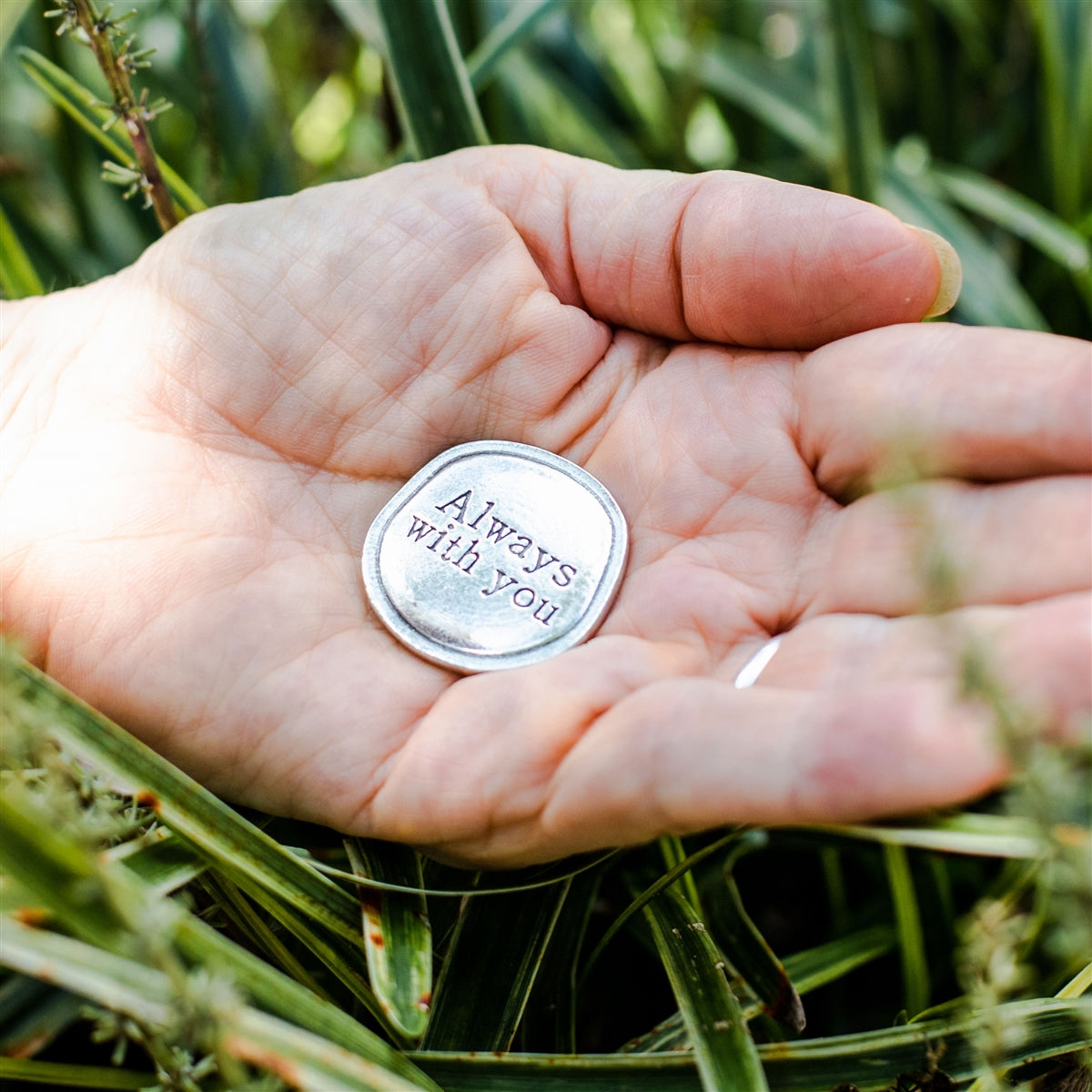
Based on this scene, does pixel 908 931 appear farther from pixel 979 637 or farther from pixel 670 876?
pixel 979 637

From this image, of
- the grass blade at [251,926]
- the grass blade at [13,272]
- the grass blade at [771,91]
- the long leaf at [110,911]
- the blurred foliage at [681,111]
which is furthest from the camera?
the grass blade at [771,91]

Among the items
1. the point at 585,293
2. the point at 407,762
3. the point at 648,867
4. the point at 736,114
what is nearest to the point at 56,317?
the point at 585,293

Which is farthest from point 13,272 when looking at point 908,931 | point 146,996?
point 908,931

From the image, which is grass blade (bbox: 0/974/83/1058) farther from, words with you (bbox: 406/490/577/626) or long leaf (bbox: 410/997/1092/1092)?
words with you (bbox: 406/490/577/626)

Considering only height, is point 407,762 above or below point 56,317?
below

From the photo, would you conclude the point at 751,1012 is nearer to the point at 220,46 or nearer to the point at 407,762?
the point at 407,762

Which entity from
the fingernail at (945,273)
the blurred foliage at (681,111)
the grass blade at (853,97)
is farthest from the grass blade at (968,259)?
the fingernail at (945,273)

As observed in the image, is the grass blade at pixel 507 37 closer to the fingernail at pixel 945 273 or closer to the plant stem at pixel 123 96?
the plant stem at pixel 123 96
